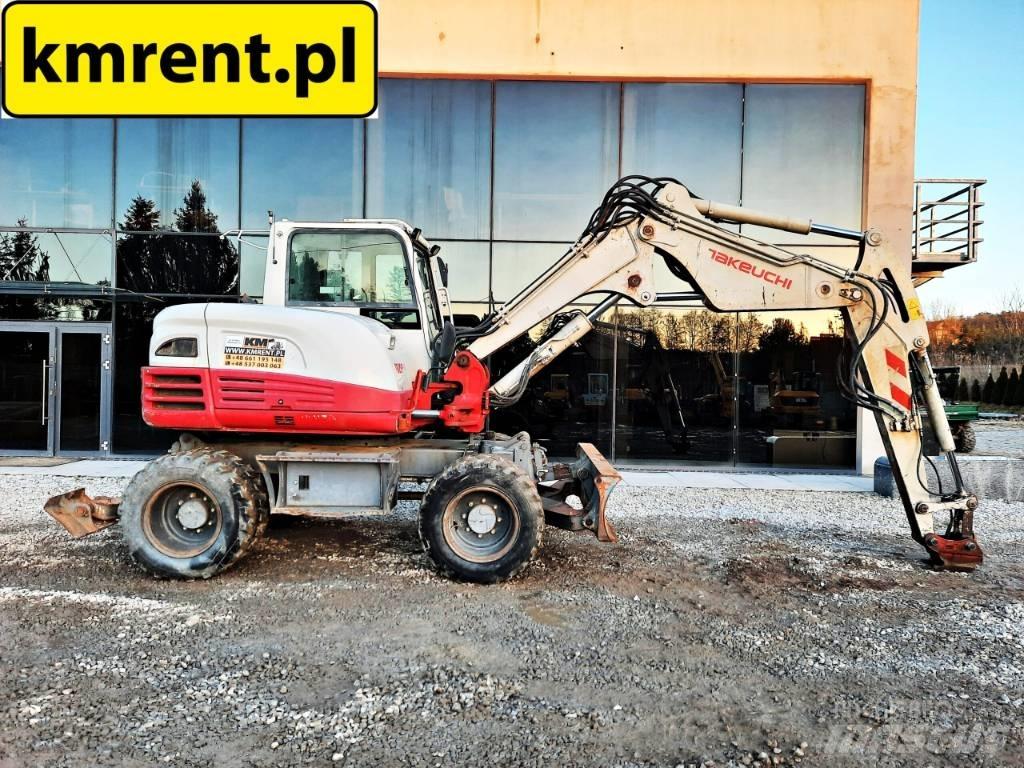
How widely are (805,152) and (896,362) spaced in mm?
7174

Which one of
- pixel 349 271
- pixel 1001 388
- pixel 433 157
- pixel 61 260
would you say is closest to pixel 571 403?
pixel 433 157

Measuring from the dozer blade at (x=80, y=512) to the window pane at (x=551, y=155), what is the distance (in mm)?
7785

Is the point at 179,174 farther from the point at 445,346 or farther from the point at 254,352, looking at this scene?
the point at 445,346

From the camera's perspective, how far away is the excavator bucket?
5559 mm

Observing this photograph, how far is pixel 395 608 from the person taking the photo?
16.2ft

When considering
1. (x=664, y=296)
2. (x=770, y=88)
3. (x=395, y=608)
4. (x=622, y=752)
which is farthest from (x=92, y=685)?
(x=770, y=88)

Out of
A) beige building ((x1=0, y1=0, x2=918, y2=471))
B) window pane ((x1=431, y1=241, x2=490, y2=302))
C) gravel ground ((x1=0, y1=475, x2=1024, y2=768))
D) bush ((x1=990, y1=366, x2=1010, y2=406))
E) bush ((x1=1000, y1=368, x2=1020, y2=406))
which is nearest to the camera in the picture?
gravel ground ((x1=0, y1=475, x2=1024, y2=768))

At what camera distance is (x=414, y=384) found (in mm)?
5992

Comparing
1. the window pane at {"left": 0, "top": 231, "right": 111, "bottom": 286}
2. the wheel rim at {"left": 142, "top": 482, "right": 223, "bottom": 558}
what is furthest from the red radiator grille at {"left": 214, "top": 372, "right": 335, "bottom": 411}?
the window pane at {"left": 0, "top": 231, "right": 111, "bottom": 286}

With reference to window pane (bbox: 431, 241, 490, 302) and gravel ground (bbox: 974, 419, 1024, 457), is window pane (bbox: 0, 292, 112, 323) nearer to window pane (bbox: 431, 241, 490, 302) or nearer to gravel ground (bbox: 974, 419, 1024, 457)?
window pane (bbox: 431, 241, 490, 302)

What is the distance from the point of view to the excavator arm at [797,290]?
5969 mm

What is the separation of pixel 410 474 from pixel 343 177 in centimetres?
765

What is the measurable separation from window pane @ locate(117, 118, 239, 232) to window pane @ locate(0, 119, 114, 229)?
357 mm

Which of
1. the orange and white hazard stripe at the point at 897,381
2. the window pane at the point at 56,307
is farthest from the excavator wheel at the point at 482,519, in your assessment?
the window pane at the point at 56,307
